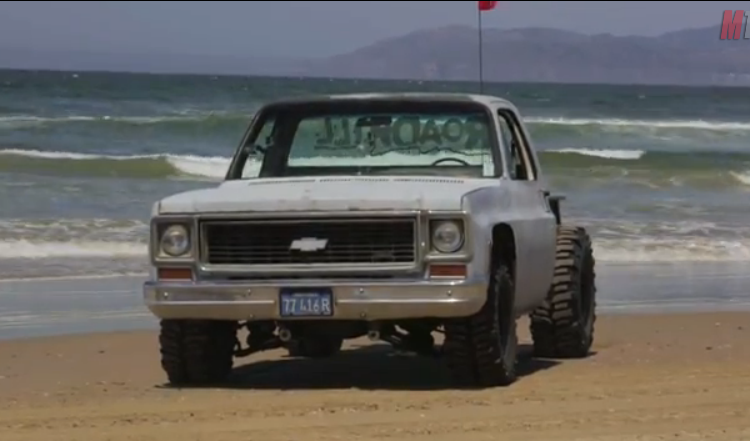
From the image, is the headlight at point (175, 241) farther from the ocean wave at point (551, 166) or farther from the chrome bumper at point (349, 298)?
the ocean wave at point (551, 166)

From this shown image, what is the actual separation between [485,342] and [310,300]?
912 mm

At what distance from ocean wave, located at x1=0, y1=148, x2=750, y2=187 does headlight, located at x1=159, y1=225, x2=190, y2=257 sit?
20.6 metres

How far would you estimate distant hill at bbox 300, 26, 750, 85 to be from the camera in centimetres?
1909

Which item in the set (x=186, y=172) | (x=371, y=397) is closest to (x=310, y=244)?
(x=371, y=397)

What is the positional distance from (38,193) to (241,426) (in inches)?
678

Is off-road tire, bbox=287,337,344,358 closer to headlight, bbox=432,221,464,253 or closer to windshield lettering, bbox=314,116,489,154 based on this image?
windshield lettering, bbox=314,116,489,154

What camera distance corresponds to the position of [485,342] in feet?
28.0

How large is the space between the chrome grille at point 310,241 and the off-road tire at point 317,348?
3.74 ft

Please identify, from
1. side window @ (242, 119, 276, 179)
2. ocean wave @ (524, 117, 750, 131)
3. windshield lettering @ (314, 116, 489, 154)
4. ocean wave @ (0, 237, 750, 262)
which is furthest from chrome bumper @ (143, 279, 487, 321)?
ocean wave @ (524, 117, 750, 131)

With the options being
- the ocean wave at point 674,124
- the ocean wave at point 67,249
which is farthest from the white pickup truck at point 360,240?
the ocean wave at point 674,124

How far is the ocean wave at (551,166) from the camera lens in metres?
30.3

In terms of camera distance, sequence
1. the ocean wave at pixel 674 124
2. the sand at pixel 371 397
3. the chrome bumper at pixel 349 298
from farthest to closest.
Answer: the ocean wave at pixel 674 124, the chrome bumper at pixel 349 298, the sand at pixel 371 397

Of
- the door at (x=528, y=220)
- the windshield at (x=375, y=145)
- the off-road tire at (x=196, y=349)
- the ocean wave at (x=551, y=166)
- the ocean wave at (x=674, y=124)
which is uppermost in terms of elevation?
the windshield at (x=375, y=145)

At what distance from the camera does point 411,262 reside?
8250 mm
